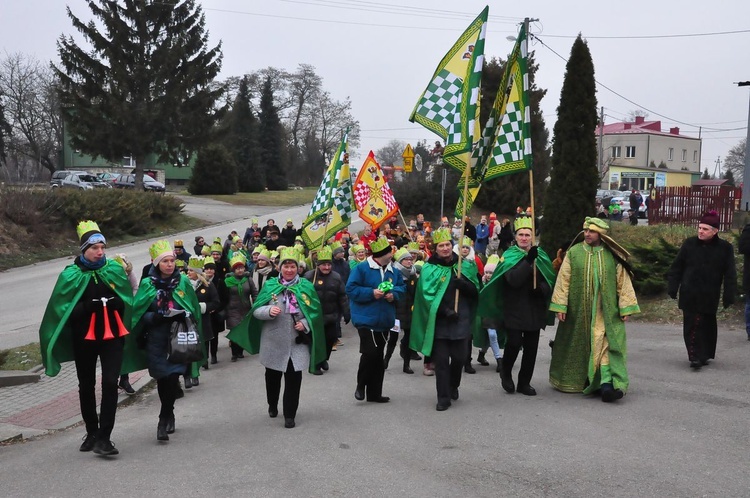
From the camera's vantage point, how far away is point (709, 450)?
5.97 meters

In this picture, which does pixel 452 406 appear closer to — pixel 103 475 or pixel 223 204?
pixel 103 475

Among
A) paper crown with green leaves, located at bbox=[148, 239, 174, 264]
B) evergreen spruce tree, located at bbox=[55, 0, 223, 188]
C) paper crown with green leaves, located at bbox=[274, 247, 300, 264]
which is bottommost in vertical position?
paper crown with green leaves, located at bbox=[274, 247, 300, 264]

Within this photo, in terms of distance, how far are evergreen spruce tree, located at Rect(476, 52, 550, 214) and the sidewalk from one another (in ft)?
84.8

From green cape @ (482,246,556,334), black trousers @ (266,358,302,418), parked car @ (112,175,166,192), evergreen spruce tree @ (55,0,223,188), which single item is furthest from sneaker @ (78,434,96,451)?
parked car @ (112,175,166,192)

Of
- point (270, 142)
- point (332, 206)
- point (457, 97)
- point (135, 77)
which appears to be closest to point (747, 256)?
point (457, 97)

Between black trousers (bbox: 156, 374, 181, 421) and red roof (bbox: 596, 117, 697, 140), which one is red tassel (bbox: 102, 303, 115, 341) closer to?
black trousers (bbox: 156, 374, 181, 421)

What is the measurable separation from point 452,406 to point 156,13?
40.9 meters

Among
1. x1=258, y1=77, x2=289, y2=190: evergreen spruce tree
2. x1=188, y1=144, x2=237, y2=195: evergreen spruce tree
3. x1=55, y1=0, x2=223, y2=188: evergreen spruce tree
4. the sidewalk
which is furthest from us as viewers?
x1=258, y1=77, x2=289, y2=190: evergreen spruce tree

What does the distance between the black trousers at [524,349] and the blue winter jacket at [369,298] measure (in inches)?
51.1

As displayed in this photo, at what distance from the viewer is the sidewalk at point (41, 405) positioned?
760 centimetres

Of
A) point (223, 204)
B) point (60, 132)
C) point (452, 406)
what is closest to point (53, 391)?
point (452, 406)

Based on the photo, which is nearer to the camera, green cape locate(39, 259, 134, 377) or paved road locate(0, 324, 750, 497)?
paved road locate(0, 324, 750, 497)

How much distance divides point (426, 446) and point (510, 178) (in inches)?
1145

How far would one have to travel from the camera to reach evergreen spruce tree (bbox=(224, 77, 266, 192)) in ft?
229
